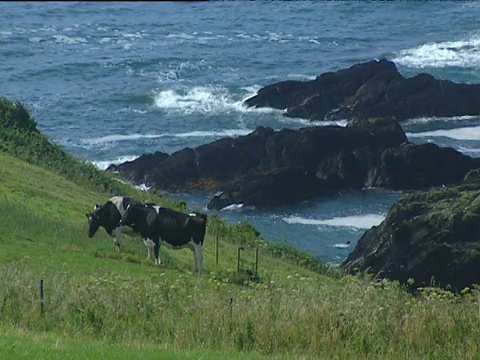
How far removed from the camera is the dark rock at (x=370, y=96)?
6241 cm

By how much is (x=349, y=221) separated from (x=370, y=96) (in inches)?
693

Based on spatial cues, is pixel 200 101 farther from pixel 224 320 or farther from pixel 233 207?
pixel 224 320

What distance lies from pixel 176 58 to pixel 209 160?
25.8 m

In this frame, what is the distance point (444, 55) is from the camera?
3061 inches

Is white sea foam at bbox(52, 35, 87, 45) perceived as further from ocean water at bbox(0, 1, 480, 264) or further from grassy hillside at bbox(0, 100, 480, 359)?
grassy hillside at bbox(0, 100, 480, 359)

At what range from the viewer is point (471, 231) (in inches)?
1420

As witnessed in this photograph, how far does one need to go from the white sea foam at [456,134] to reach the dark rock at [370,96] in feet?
8.13

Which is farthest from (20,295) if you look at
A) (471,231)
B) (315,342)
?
(471,231)

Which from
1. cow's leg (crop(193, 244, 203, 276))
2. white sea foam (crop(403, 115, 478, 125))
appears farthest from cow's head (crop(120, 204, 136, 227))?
white sea foam (crop(403, 115, 478, 125))

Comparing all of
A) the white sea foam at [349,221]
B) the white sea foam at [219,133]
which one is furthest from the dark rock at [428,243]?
the white sea foam at [219,133]

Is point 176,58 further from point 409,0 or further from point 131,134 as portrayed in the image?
point 409,0

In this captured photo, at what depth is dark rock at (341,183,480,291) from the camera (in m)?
35.0

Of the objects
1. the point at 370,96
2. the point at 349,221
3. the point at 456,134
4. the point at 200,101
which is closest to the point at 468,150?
the point at 456,134

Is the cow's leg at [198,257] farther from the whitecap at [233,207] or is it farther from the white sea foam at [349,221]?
the whitecap at [233,207]
